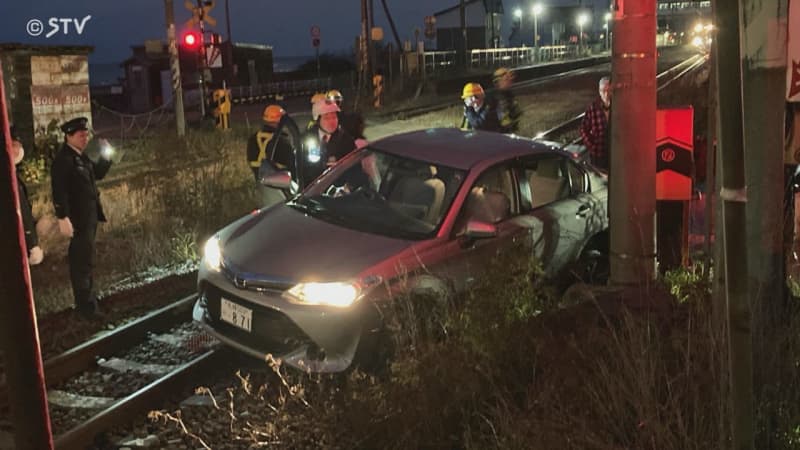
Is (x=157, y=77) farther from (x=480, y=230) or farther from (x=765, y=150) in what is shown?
(x=765, y=150)

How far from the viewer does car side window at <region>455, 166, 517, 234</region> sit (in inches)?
242

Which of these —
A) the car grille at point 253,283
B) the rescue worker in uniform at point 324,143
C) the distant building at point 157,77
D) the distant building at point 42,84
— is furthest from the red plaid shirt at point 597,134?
the distant building at point 157,77

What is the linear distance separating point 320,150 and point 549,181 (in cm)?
239

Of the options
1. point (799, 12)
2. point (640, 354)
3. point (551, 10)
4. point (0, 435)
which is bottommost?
point (0, 435)

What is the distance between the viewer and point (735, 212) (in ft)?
9.41

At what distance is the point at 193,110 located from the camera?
33344 mm

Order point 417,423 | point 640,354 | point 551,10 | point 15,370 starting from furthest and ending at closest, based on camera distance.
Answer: point 551,10
point 417,423
point 640,354
point 15,370

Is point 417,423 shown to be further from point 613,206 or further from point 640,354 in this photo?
point 613,206

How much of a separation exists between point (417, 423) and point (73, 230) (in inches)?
148

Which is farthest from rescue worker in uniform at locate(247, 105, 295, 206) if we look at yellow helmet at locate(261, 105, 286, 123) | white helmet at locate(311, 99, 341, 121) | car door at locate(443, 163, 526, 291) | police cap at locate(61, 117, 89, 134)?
car door at locate(443, 163, 526, 291)

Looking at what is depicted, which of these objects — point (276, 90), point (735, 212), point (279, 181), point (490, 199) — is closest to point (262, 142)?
point (279, 181)

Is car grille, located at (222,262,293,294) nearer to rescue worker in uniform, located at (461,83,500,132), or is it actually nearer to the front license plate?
the front license plate

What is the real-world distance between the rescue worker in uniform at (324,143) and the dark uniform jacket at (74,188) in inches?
86.5

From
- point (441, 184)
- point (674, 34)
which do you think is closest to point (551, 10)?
point (674, 34)
